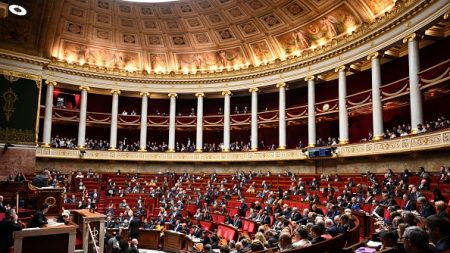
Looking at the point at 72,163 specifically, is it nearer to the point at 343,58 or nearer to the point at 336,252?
the point at 343,58

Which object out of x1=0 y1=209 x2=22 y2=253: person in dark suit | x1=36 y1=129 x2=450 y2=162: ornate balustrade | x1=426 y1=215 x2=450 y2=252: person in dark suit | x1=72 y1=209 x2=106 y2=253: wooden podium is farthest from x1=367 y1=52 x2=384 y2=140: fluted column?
x1=0 y1=209 x2=22 y2=253: person in dark suit

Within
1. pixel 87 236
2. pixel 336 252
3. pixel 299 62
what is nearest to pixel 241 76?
pixel 299 62

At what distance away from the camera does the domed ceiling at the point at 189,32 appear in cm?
2173

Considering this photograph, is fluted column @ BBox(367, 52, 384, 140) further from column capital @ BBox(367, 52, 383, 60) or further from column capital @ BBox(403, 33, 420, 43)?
column capital @ BBox(403, 33, 420, 43)

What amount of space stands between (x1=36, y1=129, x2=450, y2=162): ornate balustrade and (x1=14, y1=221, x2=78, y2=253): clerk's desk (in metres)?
13.1

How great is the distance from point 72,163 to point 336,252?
24.1 metres

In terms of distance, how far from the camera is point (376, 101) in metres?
18.5

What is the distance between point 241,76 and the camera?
27062 millimetres

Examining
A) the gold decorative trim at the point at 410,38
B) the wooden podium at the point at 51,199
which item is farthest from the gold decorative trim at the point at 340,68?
the wooden podium at the point at 51,199

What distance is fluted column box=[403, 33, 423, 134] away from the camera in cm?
1556

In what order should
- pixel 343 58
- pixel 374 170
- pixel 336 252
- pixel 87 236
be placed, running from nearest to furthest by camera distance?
pixel 336 252
pixel 87 236
pixel 374 170
pixel 343 58

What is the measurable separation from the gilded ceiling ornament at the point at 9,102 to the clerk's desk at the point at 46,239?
16755 millimetres

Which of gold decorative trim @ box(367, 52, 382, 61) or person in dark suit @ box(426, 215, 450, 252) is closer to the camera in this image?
person in dark suit @ box(426, 215, 450, 252)

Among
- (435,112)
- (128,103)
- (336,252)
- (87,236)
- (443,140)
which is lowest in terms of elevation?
(87,236)
